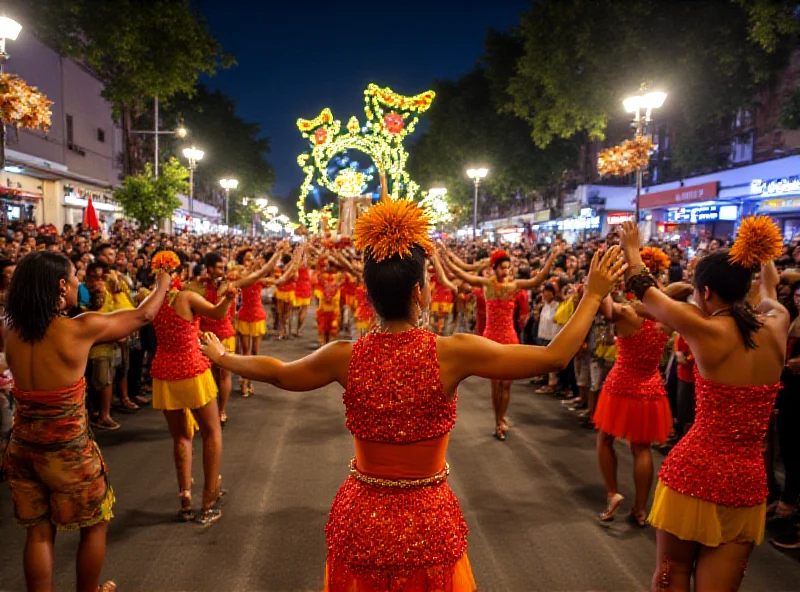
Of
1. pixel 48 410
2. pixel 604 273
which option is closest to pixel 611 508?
pixel 604 273

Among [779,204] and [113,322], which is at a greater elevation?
[779,204]

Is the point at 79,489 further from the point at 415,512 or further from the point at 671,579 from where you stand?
the point at 671,579

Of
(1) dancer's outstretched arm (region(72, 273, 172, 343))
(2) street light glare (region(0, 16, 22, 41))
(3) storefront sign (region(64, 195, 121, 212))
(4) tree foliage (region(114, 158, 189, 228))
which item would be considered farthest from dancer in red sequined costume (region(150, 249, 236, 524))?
(3) storefront sign (region(64, 195, 121, 212))

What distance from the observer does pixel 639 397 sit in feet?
16.0

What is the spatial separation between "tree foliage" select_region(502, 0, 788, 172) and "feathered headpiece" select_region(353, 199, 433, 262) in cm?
→ 1974

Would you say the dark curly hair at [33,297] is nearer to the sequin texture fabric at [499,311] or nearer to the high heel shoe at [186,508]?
the high heel shoe at [186,508]

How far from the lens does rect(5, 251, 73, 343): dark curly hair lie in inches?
128

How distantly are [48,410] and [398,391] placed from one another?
2231 millimetres

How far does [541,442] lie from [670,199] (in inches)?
771

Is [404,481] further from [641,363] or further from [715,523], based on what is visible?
[641,363]

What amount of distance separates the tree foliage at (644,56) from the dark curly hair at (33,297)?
66.4 ft

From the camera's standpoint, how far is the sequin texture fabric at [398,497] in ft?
7.45

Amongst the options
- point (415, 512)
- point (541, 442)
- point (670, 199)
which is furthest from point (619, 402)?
point (670, 199)

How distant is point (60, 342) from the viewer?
329cm
